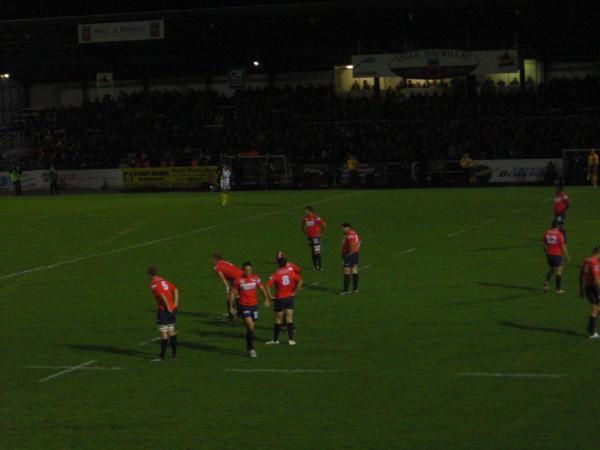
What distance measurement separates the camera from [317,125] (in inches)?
3100

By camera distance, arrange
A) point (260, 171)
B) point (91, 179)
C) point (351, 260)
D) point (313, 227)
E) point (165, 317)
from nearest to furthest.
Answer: point (165, 317) → point (351, 260) → point (313, 227) → point (260, 171) → point (91, 179)

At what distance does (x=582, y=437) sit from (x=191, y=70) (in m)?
71.2

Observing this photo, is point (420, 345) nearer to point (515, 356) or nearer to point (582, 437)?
point (515, 356)

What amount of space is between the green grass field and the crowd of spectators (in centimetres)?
2292

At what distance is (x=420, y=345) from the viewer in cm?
2533

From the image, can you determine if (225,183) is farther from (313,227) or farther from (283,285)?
(283,285)

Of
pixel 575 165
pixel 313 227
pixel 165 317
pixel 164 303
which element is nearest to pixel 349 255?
pixel 313 227

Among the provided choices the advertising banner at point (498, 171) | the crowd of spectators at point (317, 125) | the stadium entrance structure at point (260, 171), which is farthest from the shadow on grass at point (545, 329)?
the stadium entrance structure at point (260, 171)

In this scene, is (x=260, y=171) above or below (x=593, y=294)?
above

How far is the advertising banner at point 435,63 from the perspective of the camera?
236ft

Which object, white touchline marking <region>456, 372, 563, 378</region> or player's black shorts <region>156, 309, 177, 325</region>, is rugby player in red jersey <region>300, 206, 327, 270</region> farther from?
white touchline marking <region>456, 372, 563, 378</region>

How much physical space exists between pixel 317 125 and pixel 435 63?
994cm

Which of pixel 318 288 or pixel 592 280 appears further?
pixel 318 288

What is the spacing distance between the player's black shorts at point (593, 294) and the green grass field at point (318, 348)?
1.11 m
